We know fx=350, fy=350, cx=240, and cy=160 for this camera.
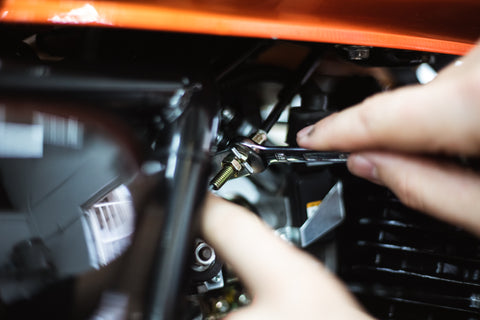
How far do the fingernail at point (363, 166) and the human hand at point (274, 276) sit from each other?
0.14 meters

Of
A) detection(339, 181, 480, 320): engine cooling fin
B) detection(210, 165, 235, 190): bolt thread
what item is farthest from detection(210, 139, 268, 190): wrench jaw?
detection(339, 181, 480, 320): engine cooling fin

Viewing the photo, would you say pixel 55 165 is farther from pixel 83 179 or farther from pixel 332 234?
pixel 332 234

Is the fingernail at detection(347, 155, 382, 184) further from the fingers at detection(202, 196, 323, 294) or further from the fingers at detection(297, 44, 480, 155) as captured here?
the fingers at detection(202, 196, 323, 294)

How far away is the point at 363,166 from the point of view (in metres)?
0.47

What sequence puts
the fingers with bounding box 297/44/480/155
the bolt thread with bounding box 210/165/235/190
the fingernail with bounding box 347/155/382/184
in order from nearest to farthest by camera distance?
the fingers with bounding box 297/44/480/155 < the fingernail with bounding box 347/155/382/184 < the bolt thread with bounding box 210/165/235/190

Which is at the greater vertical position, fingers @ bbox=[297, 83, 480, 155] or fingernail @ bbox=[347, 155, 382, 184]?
fingers @ bbox=[297, 83, 480, 155]

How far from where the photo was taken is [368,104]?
42cm

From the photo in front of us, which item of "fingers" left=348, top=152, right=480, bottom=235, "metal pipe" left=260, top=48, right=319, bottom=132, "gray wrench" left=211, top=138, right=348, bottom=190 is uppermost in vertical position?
"metal pipe" left=260, top=48, right=319, bottom=132

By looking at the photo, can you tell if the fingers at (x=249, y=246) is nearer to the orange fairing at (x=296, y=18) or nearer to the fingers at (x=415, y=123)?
the fingers at (x=415, y=123)

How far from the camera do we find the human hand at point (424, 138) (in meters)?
0.36

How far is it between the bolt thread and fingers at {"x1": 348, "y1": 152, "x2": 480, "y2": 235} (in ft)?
0.69

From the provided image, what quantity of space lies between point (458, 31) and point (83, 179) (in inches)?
26.3

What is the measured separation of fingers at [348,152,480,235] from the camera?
1.32 feet

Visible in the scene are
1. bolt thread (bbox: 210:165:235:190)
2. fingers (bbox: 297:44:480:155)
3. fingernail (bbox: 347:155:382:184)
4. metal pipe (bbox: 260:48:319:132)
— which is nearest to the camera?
fingers (bbox: 297:44:480:155)
